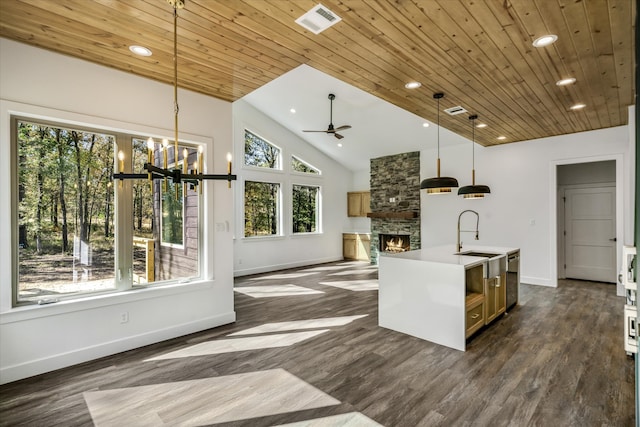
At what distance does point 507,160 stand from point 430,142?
1.65 metres

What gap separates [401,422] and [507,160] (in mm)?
6063

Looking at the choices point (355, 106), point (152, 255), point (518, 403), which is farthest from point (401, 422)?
point (355, 106)

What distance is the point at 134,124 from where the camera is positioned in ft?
11.0

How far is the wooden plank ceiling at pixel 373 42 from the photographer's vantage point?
7.29ft

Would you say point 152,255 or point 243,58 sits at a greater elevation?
point 243,58

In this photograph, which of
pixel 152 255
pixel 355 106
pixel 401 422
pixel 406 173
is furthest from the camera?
pixel 406 173

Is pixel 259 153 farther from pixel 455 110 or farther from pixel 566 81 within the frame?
pixel 566 81

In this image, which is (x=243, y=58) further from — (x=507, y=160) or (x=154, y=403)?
(x=507, y=160)

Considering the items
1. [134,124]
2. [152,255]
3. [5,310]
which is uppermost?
[134,124]

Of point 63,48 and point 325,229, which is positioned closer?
point 63,48

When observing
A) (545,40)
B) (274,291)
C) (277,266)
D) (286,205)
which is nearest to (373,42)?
(545,40)

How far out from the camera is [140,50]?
111 inches

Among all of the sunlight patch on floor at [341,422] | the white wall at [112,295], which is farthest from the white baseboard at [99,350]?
the sunlight patch on floor at [341,422]

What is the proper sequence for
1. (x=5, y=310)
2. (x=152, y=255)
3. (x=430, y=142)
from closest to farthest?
(x=5, y=310) → (x=152, y=255) → (x=430, y=142)
